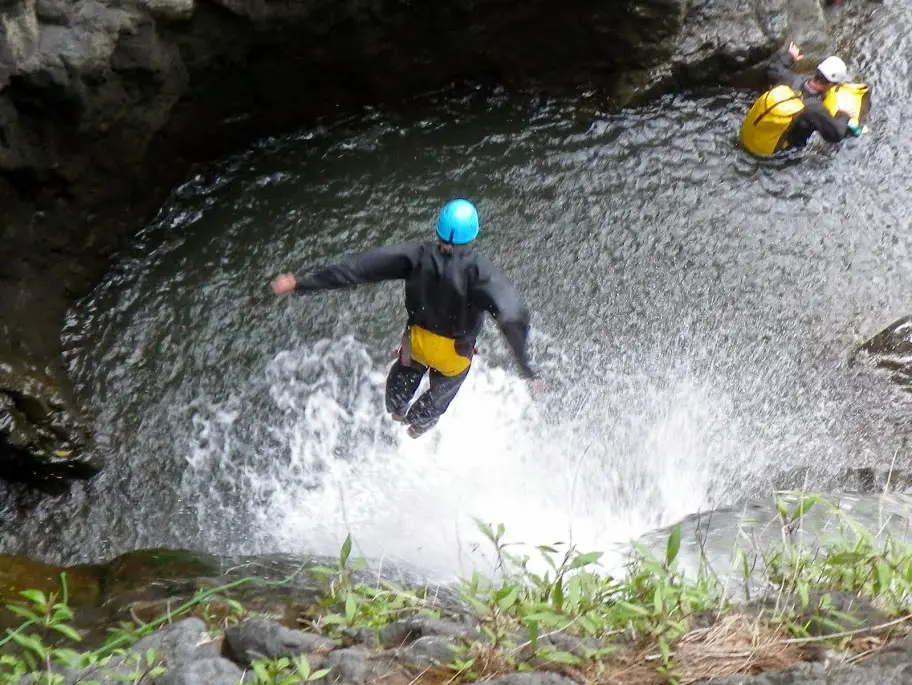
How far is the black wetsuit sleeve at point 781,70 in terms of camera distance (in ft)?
22.3

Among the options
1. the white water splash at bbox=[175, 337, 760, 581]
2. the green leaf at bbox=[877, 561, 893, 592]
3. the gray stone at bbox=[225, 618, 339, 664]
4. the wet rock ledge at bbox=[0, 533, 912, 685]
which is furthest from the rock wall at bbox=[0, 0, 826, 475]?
the green leaf at bbox=[877, 561, 893, 592]

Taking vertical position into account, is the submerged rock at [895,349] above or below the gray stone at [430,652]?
above

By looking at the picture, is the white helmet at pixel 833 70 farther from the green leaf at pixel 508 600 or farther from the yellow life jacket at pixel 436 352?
the green leaf at pixel 508 600

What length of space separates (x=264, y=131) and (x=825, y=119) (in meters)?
5.11

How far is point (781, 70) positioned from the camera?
6.88 metres

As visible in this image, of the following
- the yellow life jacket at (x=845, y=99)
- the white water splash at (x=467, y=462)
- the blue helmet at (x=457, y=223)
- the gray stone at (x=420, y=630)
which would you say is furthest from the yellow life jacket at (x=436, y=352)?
the yellow life jacket at (x=845, y=99)

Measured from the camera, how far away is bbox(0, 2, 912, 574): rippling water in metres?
4.88

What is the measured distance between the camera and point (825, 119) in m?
6.28

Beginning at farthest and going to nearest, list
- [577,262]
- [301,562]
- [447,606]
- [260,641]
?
[577,262]
[301,562]
[447,606]
[260,641]

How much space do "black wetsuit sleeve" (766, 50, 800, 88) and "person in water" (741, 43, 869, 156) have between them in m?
Result: 0.15

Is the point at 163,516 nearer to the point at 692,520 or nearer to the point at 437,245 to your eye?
the point at 437,245

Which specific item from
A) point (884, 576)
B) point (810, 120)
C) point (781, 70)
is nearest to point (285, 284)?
point (884, 576)

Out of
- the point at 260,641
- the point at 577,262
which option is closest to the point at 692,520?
the point at 577,262

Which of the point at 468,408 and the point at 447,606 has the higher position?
the point at 468,408
